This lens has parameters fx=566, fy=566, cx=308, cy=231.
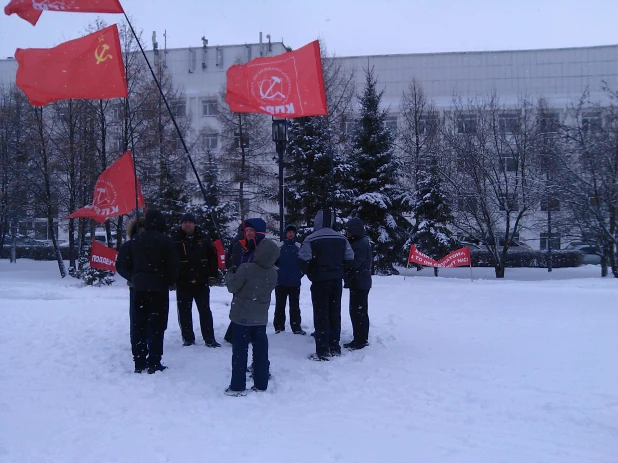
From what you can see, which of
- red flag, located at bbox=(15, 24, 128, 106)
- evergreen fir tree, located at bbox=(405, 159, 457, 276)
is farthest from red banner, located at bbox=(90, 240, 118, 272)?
evergreen fir tree, located at bbox=(405, 159, 457, 276)

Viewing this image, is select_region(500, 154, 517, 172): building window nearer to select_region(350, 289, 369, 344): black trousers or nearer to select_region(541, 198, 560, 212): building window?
select_region(541, 198, 560, 212): building window

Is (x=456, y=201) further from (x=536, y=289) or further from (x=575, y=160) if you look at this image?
(x=536, y=289)

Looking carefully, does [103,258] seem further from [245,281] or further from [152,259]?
[245,281]

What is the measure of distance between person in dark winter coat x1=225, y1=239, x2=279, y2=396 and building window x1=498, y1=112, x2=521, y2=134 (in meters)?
22.6

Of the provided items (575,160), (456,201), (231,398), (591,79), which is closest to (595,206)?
(575,160)

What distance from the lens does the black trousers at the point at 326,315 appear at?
7.20 metres

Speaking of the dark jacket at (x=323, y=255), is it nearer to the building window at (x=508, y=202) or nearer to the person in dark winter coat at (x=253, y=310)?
the person in dark winter coat at (x=253, y=310)

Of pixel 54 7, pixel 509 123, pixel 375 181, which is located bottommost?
pixel 375 181

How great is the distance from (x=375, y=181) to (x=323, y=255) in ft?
50.4

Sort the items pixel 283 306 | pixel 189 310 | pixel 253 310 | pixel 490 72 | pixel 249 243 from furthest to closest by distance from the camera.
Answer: pixel 490 72, pixel 283 306, pixel 189 310, pixel 249 243, pixel 253 310

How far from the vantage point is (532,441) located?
456 centimetres

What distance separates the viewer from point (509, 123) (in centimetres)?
2705

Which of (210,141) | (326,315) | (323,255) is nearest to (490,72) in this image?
(210,141)

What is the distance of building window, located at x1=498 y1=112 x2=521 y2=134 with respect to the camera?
26.3 m
